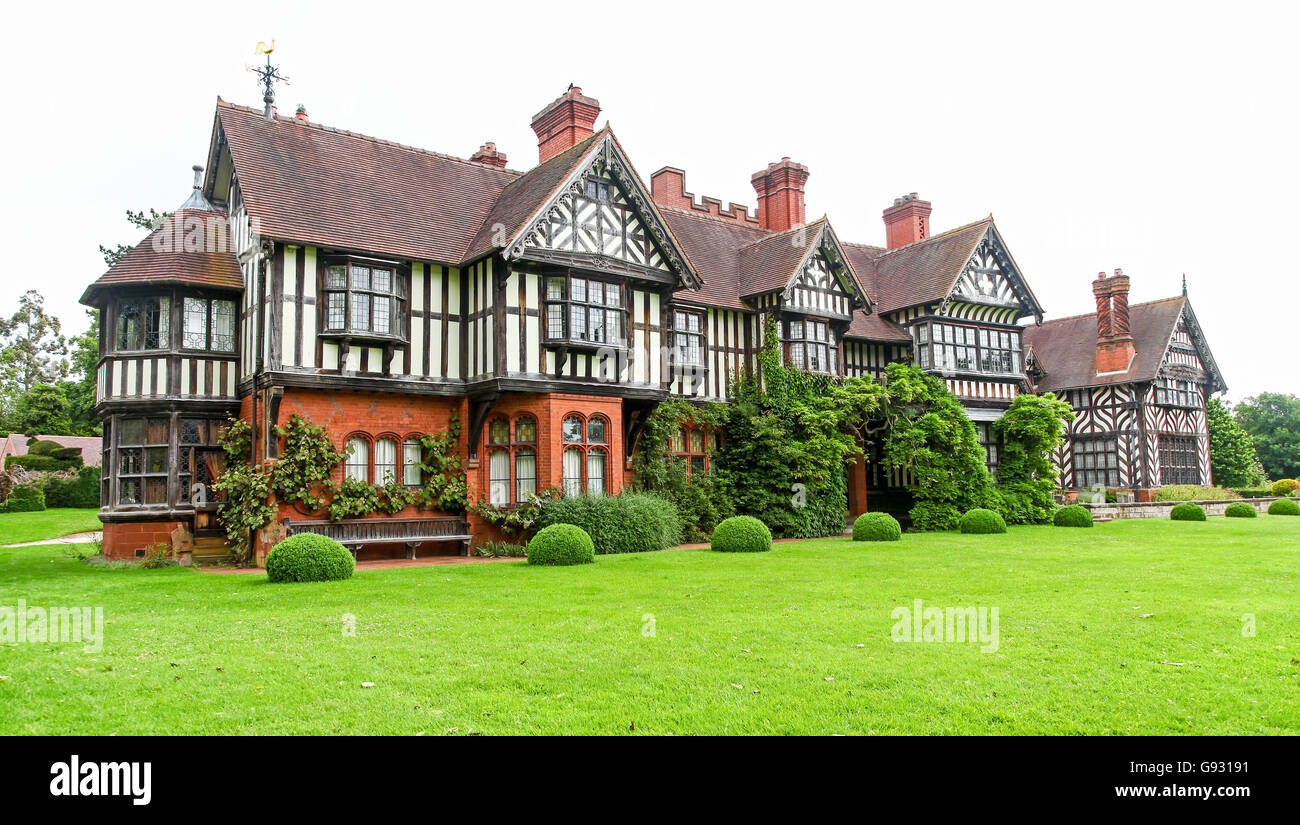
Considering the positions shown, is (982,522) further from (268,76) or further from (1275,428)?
(1275,428)

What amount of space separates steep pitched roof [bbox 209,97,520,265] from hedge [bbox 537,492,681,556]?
6.59 metres

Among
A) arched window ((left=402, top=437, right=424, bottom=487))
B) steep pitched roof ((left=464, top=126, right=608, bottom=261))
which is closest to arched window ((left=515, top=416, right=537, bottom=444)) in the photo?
arched window ((left=402, top=437, right=424, bottom=487))

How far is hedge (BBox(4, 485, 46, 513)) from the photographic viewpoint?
125 feet

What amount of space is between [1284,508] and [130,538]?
39.7 metres

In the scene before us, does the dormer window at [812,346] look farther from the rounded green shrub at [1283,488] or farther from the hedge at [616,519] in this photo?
the rounded green shrub at [1283,488]

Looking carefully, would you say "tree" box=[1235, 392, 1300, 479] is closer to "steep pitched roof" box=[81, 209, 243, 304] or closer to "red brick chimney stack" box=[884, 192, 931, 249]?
"red brick chimney stack" box=[884, 192, 931, 249]

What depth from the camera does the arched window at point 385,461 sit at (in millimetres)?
19766

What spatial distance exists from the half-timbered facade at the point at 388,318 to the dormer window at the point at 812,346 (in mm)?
5094

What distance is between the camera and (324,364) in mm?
18875

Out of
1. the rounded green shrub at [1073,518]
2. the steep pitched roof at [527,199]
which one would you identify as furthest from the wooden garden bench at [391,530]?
the rounded green shrub at [1073,518]

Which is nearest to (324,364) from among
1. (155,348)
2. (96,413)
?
(155,348)

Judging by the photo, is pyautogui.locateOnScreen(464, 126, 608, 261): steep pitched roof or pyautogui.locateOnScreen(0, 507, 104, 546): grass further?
pyautogui.locateOnScreen(0, 507, 104, 546): grass

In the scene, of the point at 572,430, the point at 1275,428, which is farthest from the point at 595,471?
the point at 1275,428

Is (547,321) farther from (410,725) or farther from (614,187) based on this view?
(410,725)
